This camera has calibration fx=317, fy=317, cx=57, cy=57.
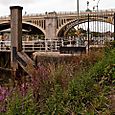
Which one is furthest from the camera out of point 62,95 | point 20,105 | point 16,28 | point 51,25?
point 51,25

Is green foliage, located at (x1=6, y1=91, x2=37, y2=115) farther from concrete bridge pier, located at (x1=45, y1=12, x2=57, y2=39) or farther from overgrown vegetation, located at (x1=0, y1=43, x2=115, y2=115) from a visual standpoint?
concrete bridge pier, located at (x1=45, y1=12, x2=57, y2=39)

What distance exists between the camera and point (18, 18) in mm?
13969

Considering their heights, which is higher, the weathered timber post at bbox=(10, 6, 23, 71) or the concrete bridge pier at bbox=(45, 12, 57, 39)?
the concrete bridge pier at bbox=(45, 12, 57, 39)

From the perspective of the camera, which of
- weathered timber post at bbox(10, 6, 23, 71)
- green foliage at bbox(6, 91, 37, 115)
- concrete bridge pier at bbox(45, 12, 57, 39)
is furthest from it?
concrete bridge pier at bbox(45, 12, 57, 39)

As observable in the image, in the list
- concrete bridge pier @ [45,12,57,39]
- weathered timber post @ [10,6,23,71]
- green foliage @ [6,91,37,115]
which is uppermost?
concrete bridge pier @ [45,12,57,39]

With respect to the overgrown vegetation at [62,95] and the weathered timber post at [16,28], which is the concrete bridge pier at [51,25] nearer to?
the weathered timber post at [16,28]

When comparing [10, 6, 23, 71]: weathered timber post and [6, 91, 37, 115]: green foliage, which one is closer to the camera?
[6, 91, 37, 115]: green foliage

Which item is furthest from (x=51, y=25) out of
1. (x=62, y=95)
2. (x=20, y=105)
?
(x=20, y=105)

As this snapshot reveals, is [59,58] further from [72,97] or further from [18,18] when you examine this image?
[72,97]

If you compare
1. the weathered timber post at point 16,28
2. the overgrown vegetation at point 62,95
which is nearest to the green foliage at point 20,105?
the overgrown vegetation at point 62,95

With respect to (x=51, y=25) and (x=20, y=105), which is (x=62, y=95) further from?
(x=51, y=25)

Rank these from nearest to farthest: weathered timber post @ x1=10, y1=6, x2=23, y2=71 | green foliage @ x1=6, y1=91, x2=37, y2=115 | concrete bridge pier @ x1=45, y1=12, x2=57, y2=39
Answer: green foliage @ x1=6, y1=91, x2=37, y2=115 < weathered timber post @ x1=10, y1=6, x2=23, y2=71 < concrete bridge pier @ x1=45, y1=12, x2=57, y2=39

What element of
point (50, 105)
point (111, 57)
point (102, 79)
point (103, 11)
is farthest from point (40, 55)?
point (103, 11)

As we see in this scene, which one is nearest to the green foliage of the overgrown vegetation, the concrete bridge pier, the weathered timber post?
the overgrown vegetation
